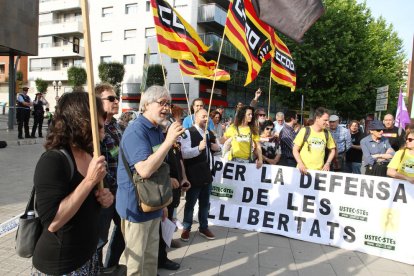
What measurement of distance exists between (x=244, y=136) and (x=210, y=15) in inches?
1165

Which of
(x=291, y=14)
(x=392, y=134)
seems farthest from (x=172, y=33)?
(x=392, y=134)

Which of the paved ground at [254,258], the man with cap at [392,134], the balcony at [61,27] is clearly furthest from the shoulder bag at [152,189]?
the balcony at [61,27]

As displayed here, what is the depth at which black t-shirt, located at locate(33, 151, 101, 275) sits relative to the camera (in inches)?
69.4

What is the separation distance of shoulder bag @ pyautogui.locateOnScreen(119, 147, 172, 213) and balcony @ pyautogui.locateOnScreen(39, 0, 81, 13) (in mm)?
44904

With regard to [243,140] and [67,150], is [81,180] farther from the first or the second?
[243,140]

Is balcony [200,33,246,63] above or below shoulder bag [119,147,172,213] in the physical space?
above

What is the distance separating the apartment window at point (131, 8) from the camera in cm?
3644

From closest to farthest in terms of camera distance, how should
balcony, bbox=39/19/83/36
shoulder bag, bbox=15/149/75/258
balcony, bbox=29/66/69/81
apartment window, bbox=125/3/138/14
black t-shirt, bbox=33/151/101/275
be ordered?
black t-shirt, bbox=33/151/101/275 < shoulder bag, bbox=15/149/75/258 < apartment window, bbox=125/3/138/14 < balcony, bbox=39/19/83/36 < balcony, bbox=29/66/69/81

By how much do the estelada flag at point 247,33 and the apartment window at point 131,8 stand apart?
111 ft

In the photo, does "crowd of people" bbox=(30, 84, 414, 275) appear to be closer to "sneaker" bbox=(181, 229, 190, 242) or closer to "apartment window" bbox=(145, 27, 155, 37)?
"sneaker" bbox=(181, 229, 190, 242)

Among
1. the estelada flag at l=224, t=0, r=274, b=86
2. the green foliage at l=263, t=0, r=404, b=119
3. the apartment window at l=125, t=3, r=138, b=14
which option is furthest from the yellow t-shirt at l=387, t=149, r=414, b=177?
the apartment window at l=125, t=3, r=138, b=14

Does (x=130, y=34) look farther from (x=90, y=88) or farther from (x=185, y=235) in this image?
(x=90, y=88)

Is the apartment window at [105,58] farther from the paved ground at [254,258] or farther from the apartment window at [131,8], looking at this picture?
the paved ground at [254,258]

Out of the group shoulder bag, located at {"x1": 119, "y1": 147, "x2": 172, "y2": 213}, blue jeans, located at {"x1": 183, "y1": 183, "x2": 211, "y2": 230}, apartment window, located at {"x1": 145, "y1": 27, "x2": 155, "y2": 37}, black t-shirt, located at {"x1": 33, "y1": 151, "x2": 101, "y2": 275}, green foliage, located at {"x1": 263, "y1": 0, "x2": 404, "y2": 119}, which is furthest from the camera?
apartment window, located at {"x1": 145, "y1": 27, "x2": 155, "y2": 37}
